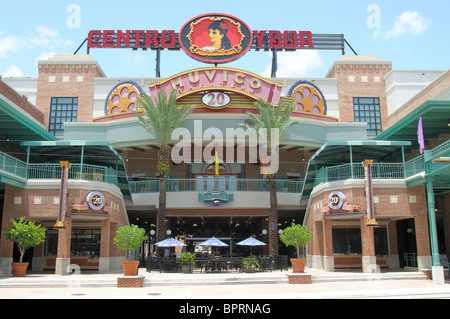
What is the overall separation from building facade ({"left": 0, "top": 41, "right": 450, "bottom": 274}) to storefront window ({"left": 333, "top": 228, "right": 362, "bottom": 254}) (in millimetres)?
76

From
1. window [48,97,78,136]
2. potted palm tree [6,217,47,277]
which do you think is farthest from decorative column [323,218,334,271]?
window [48,97,78,136]

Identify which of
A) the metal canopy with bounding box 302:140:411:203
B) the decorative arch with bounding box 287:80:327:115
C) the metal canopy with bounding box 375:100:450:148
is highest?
the decorative arch with bounding box 287:80:327:115

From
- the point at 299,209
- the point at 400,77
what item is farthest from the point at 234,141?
the point at 400,77

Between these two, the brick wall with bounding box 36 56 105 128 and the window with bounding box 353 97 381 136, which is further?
the brick wall with bounding box 36 56 105 128

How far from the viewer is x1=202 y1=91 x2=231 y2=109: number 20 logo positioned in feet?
118

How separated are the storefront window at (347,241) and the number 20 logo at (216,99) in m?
13.2

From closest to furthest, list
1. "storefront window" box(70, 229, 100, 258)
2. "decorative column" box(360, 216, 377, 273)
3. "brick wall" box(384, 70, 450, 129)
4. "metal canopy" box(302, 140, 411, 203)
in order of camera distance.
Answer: "decorative column" box(360, 216, 377, 273), "brick wall" box(384, 70, 450, 129), "metal canopy" box(302, 140, 411, 203), "storefront window" box(70, 229, 100, 258)

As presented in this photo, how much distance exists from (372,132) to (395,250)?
589 inches

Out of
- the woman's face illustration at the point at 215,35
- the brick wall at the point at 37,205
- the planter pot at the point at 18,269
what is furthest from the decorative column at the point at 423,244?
the woman's face illustration at the point at 215,35

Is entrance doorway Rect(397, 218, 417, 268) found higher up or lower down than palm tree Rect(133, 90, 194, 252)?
lower down

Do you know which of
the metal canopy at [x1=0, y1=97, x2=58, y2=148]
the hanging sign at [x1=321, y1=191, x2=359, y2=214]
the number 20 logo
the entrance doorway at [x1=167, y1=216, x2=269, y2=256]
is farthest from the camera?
the entrance doorway at [x1=167, y1=216, x2=269, y2=256]

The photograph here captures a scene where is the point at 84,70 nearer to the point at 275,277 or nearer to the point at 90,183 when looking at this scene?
the point at 90,183

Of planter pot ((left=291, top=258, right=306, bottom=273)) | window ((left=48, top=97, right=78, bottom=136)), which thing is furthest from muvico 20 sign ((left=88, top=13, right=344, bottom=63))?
planter pot ((left=291, top=258, right=306, bottom=273))

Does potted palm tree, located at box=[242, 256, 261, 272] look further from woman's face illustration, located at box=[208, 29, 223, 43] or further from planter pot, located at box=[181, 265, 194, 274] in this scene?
woman's face illustration, located at box=[208, 29, 223, 43]
